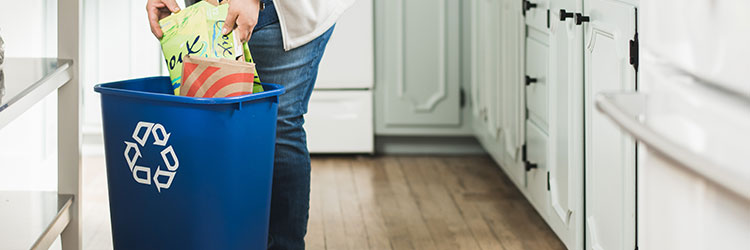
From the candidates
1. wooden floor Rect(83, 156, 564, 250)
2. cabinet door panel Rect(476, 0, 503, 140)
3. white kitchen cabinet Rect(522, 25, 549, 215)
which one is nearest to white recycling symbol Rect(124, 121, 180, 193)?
wooden floor Rect(83, 156, 564, 250)

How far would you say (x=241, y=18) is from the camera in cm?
147

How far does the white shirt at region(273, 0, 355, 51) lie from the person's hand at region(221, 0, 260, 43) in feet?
0.25

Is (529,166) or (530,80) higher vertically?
(530,80)

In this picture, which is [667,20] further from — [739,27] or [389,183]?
[389,183]

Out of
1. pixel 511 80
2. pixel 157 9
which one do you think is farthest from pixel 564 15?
pixel 157 9

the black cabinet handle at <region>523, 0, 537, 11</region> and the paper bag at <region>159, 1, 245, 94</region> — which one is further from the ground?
the black cabinet handle at <region>523, 0, 537, 11</region>

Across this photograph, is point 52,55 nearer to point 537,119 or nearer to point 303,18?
point 303,18

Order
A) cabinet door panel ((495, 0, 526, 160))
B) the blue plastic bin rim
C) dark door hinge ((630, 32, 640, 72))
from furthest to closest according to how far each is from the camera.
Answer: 1. cabinet door panel ((495, 0, 526, 160))
2. dark door hinge ((630, 32, 640, 72))
3. the blue plastic bin rim

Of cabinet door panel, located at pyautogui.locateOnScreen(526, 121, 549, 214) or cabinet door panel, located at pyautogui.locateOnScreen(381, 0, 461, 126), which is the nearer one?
cabinet door panel, located at pyautogui.locateOnScreen(526, 121, 549, 214)

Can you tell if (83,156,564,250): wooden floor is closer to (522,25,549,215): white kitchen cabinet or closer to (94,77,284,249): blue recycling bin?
(522,25,549,215): white kitchen cabinet

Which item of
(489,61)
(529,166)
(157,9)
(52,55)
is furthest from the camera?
(489,61)

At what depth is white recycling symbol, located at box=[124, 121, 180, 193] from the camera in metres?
1.36

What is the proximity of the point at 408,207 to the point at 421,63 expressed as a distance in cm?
90

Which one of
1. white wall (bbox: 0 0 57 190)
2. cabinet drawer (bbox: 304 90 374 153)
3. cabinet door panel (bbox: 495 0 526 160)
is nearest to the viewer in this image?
white wall (bbox: 0 0 57 190)
